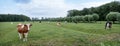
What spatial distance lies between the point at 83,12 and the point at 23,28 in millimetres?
167740

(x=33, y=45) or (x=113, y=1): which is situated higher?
(x=113, y=1)

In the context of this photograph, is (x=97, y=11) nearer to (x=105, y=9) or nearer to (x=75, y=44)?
(x=105, y=9)

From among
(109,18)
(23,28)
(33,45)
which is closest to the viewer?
(33,45)

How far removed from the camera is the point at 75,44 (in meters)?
23.2

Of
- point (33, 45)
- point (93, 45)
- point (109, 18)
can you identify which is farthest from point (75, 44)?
point (109, 18)

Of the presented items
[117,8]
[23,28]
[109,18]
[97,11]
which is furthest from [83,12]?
[23,28]

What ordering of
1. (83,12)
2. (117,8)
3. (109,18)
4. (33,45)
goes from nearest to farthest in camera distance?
(33,45) → (109,18) → (117,8) → (83,12)

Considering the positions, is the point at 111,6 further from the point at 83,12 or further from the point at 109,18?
the point at 109,18

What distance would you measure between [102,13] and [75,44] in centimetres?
13122

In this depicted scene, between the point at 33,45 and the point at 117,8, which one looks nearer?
the point at 33,45

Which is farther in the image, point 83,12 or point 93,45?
point 83,12

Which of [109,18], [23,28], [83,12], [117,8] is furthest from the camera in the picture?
[83,12]

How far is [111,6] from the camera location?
15075cm

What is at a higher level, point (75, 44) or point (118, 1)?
point (118, 1)
